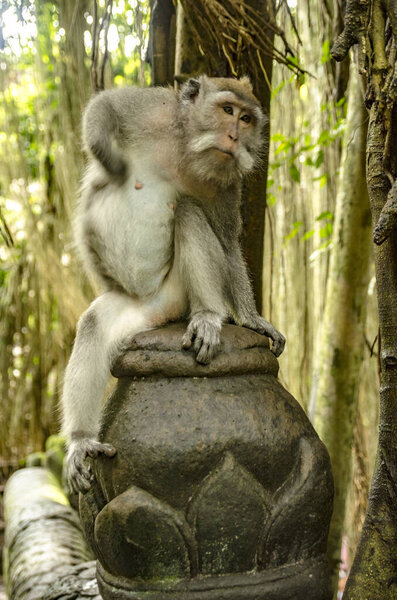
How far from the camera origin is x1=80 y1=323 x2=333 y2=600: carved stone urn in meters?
1.72

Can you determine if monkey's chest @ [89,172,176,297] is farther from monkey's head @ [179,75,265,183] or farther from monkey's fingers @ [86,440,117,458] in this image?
monkey's fingers @ [86,440,117,458]

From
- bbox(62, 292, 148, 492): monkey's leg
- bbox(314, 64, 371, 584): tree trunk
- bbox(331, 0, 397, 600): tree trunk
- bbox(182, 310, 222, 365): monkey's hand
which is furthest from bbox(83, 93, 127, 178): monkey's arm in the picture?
bbox(314, 64, 371, 584): tree trunk

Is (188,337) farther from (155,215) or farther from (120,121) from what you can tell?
(120,121)

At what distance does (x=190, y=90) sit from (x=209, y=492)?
1494 mm

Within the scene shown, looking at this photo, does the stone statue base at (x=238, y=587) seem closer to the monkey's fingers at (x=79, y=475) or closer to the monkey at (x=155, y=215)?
the monkey's fingers at (x=79, y=475)

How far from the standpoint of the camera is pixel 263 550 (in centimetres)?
175

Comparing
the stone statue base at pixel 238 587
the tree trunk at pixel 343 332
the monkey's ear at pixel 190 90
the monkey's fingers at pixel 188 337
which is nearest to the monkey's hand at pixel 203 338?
the monkey's fingers at pixel 188 337

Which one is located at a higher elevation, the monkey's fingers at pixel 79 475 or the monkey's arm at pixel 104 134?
the monkey's arm at pixel 104 134

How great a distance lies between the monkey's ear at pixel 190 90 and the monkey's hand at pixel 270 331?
86cm

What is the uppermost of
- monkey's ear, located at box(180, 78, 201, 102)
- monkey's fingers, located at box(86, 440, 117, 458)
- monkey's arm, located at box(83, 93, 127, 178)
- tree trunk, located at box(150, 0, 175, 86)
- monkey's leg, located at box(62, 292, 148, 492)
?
tree trunk, located at box(150, 0, 175, 86)

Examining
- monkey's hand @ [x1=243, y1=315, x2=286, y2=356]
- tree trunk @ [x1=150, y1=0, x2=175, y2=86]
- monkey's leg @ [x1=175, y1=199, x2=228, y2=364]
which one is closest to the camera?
monkey's leg @ [x1=175, y1=199, x2=228, y2=364]

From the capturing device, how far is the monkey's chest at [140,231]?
91.9 inches

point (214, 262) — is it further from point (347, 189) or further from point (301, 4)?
point (301, 4)

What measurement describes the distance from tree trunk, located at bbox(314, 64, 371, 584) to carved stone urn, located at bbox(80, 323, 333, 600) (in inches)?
52.3
